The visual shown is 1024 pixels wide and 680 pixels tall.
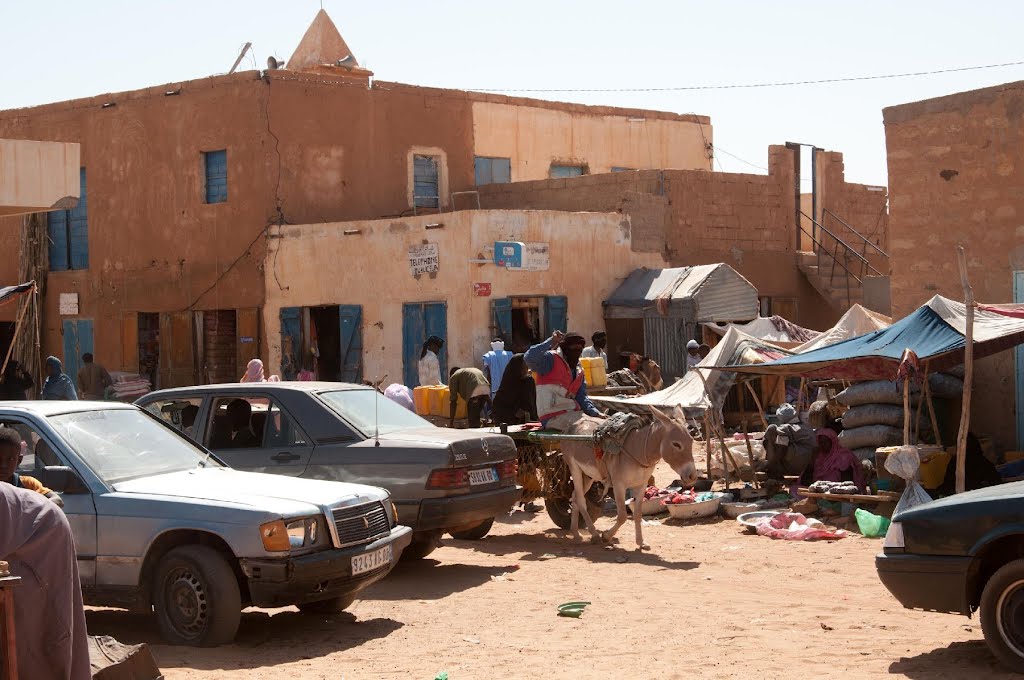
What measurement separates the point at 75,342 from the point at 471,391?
1712 cm

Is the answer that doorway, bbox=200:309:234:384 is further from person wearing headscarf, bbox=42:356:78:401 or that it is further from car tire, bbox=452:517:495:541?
car tire, bbox=452:517:495:541

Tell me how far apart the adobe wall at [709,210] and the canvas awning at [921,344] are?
39.1 feet

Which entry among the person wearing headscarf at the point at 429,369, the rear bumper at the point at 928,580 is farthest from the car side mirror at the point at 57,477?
the person wearing headscarf at the point at 429,369

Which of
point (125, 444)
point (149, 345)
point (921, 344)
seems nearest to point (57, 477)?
point (125, 444)

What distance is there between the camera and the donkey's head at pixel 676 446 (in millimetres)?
10703

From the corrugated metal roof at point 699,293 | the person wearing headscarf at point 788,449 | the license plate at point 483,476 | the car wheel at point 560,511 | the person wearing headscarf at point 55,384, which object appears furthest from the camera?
the corrugated metal roof at point 699,293

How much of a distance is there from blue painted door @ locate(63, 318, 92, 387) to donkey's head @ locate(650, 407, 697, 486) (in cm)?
2077

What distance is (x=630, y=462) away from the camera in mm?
10992

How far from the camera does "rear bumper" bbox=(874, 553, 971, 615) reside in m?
6.54

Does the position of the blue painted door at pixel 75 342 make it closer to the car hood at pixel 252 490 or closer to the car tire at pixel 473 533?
the car tire at pixel 473 533

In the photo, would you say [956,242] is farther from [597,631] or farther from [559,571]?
[597,631]

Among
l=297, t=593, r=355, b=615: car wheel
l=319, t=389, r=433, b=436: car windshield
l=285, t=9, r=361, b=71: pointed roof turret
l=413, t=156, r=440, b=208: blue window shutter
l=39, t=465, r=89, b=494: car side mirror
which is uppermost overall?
l=285, t=9, r=361, b=71: pointed roof turret

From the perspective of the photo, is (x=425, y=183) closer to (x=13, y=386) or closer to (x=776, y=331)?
(x=776, y=331)

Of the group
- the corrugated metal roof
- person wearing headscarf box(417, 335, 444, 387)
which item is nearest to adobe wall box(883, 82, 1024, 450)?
person wearing headscarf box(417, 335, 444, 387)
